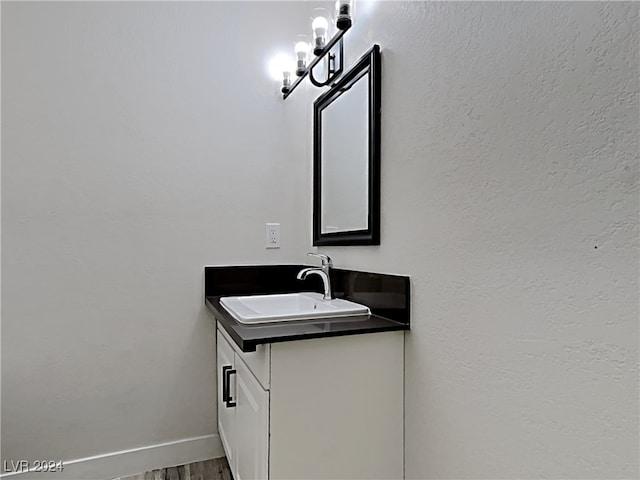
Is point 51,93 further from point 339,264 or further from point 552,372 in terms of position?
point 552,372

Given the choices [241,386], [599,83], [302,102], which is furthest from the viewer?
[302,102]

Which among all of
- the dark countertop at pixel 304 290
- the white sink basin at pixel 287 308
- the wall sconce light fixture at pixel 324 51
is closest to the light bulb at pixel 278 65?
the wall sconce light fixture at pixel 324 51

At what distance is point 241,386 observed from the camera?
150 centimetres

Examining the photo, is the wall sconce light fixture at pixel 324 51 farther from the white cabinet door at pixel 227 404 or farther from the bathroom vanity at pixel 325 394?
the white cabinet door at pixel 227 404

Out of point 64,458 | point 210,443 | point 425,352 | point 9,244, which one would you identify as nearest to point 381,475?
point 425,352

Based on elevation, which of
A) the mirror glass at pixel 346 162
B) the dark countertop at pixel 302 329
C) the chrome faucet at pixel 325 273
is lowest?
the dark countertop at pixel 302 329

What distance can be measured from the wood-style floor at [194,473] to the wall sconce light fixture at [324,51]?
1743 millimetres

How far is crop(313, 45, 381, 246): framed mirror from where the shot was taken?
155 centimetres

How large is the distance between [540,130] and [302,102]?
1483 millimetres

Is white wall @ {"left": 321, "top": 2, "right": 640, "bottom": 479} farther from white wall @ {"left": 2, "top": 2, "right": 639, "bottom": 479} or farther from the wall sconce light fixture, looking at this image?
the wall sconce light fixture

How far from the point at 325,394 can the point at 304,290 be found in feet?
3.11

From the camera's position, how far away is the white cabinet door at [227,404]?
5.34ft

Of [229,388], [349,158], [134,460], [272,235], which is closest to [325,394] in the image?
[229,388]

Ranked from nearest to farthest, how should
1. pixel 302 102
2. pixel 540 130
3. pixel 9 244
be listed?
pixel 540 130
pixel 9 244
pixel 302 102
